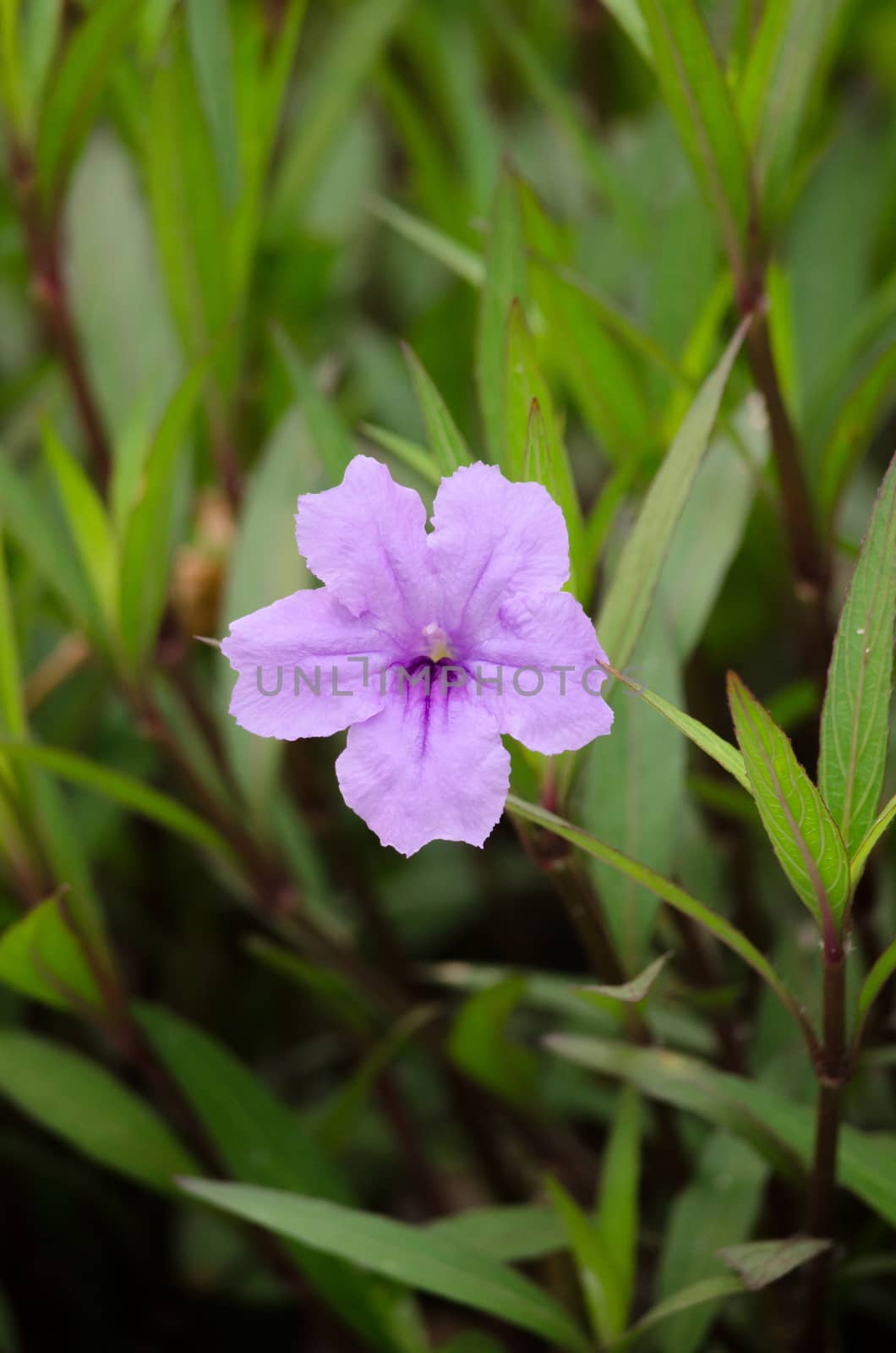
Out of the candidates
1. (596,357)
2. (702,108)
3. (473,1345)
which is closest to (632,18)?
(702,108)

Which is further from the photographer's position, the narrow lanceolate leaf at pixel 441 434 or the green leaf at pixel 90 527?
the green leaf at pixel 90 527

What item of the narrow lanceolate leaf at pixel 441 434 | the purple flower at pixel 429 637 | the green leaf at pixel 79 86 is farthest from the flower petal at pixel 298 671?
the green leaf at pixel 79 86

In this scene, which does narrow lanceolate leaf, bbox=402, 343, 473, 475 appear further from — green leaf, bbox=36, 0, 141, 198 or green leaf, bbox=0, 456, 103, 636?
green leaf, bbox=36, 0, 141, 198

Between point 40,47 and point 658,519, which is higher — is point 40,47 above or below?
above

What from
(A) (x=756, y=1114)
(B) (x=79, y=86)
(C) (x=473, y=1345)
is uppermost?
(B) (x=79, y=86)

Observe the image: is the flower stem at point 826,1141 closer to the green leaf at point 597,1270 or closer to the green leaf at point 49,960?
the green leaf at point 597,1270

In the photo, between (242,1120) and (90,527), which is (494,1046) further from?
(90,527)
